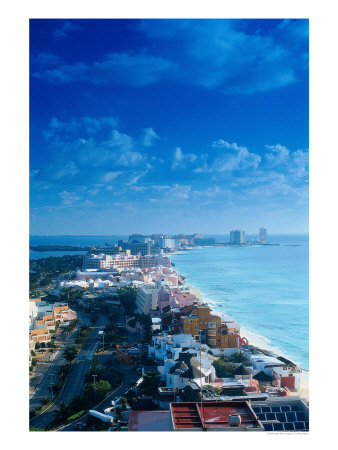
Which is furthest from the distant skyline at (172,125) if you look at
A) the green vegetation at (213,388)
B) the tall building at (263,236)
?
the green vegetation at (213,388)

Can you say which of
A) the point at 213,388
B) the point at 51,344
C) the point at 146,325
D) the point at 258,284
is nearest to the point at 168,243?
the point at 146,325

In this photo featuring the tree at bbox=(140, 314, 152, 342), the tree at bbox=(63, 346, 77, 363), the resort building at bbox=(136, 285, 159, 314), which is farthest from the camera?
the resort building at bbox=(136, 285, 159, 314)

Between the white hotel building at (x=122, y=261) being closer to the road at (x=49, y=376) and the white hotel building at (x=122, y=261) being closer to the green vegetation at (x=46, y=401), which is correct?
the road at (x=49, y=376)

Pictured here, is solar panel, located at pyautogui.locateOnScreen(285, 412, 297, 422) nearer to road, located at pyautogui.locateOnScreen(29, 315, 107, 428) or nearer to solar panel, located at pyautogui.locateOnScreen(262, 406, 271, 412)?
solar panel, located at pyautogui.locateOnScreen(262, 406, 271, 412)

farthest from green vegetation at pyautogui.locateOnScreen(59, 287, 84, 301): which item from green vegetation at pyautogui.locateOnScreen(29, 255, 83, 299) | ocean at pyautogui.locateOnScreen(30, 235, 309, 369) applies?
ocean at pyautogui.locateOnScreen(30, 235, 309, 369)

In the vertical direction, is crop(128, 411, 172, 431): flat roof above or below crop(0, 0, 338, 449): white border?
below

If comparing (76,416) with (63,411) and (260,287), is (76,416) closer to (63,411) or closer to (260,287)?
(63,411)
